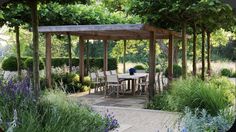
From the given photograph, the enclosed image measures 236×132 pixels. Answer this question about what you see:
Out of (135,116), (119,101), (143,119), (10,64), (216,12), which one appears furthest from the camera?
(10,64)

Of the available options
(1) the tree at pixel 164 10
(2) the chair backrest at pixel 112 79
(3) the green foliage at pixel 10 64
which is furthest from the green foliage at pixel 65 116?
(3) the green foliage at pixel 10 64

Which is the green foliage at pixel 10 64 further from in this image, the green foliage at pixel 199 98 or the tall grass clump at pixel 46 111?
the tall grass clump at pixel 46 111

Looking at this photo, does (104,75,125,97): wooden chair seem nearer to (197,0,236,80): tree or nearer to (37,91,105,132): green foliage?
(197,0,236,80): tree

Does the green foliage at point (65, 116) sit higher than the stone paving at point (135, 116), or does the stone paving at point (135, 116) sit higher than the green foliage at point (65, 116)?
the green foliage at point (65, 116)

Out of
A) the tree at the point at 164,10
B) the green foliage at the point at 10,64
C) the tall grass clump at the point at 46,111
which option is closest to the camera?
the tall grass clump at the point at 46,111

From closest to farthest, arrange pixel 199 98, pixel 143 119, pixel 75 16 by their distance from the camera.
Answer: pixel 199 98
pixel 143 119
pixel 75 16

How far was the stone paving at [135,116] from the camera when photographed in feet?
19.5

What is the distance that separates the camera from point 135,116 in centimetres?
728

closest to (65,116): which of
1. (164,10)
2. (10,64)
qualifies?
(164,10)

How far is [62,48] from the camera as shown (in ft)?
98.9

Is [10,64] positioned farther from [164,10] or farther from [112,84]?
[164,10]

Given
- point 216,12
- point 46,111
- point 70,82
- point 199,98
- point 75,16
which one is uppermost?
point 75,16

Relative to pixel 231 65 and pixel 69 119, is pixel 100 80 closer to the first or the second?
pixel 69 119

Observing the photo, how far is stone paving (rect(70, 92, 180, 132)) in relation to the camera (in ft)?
19.5
